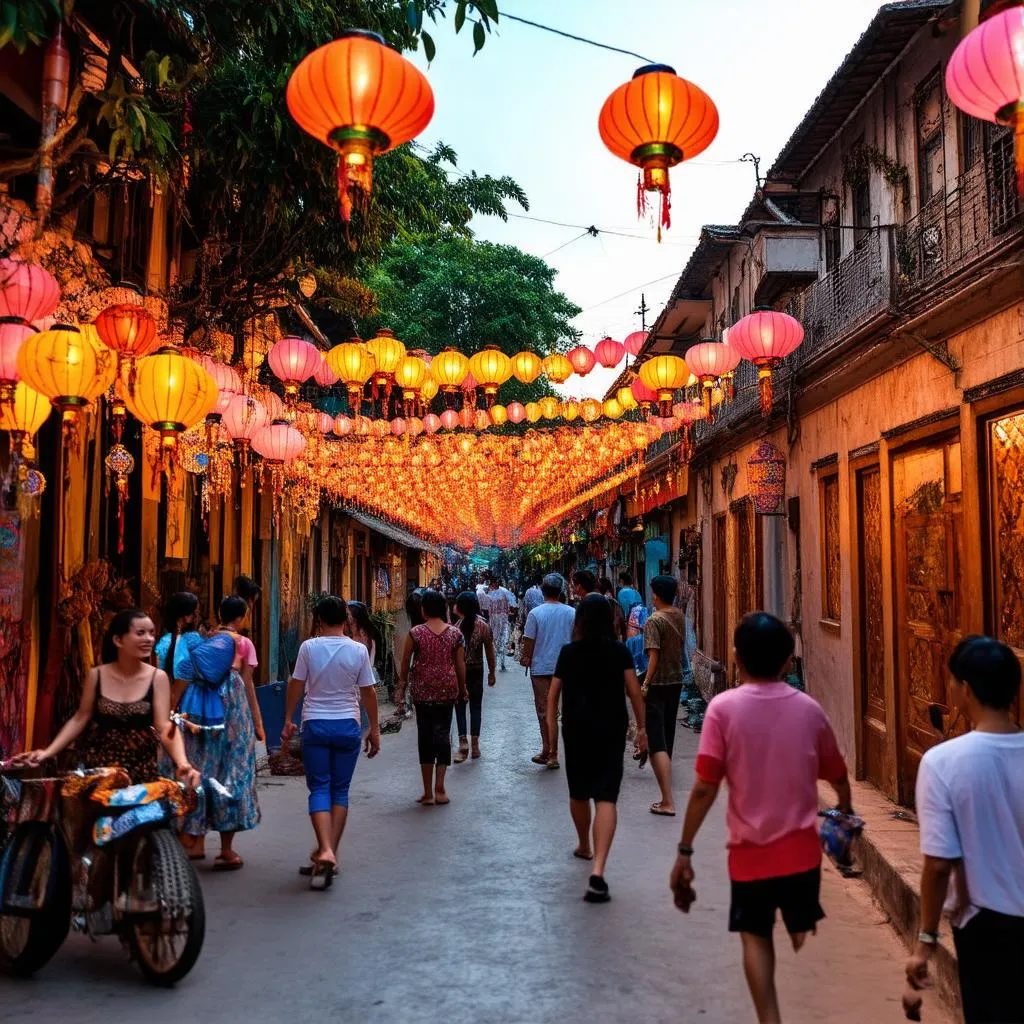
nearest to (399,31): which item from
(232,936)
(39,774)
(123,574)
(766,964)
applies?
(123,574)

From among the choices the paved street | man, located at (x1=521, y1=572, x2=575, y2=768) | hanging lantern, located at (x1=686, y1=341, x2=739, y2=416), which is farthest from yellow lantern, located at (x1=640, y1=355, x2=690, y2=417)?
the paved street

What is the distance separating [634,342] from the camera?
1348cm

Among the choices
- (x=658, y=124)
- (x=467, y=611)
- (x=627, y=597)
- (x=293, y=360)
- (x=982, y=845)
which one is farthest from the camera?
(x=627, y=597)

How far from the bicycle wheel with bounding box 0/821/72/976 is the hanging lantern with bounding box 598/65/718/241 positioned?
4772 millimetres

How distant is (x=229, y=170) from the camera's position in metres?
9.71

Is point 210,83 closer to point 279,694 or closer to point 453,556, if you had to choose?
point 279,694

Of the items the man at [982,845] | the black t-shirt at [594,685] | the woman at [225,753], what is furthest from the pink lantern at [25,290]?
the man at [982,845]

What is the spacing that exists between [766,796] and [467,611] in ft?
26.5

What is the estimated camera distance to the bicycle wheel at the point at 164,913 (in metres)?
4.84

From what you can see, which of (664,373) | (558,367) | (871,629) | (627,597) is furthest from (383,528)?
(871,629)

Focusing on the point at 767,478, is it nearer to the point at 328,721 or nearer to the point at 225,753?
the point at 328,721

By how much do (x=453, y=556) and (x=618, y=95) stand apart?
→ 75202 mm

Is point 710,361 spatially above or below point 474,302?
below

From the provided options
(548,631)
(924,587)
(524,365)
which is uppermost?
(524,365)
